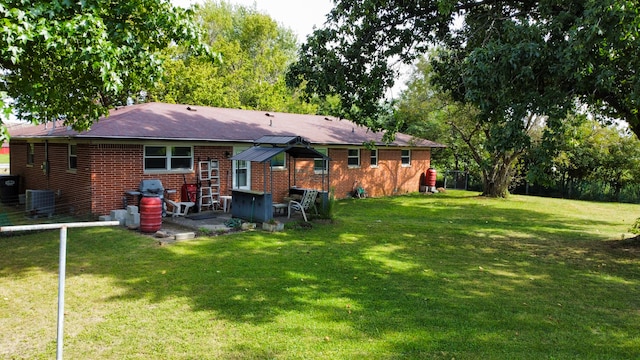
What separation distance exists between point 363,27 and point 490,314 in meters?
9.27

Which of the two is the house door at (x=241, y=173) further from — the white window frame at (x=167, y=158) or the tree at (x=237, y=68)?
the tree at (x=237, y=68)

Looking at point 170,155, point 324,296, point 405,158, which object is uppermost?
point 405,158

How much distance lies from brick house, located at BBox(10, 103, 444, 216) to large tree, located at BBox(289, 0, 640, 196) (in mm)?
3619

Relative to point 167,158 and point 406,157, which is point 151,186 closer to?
point 167,158

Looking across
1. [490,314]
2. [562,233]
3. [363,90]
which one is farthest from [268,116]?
[490,314]

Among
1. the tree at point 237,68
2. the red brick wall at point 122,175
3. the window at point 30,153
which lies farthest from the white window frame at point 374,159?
the window at point 30,153

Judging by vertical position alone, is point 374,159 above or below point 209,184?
above

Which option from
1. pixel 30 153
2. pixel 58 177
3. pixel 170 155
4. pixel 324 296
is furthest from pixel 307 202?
pixel 30 153

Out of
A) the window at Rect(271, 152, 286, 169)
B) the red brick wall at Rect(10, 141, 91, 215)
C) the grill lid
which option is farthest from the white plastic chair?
the window at Rect(271, 152, 286, 169)

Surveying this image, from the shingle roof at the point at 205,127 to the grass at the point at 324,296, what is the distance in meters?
3.60

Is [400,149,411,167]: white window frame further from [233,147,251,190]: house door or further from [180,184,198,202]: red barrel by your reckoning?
[180,184,198,202]: red barrel

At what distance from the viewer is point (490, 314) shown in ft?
21.6

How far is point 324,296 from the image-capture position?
23.6 feet

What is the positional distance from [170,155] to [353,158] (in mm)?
9750
